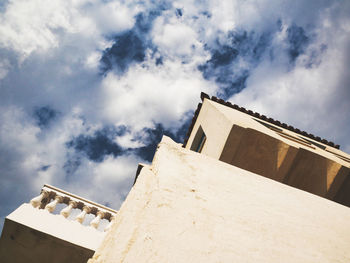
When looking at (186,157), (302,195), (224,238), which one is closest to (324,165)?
(302,195)

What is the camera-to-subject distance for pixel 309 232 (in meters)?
1.33

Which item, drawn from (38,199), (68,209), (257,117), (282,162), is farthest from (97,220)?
(257,117)

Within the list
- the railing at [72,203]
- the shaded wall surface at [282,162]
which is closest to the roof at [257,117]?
the shaded wall surface at [282,162]

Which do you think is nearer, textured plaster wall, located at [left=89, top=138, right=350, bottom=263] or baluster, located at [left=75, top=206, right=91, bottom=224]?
textured plaster wall, located at [left=89, top=138, right=350, bottom=263]

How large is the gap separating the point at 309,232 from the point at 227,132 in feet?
8.75

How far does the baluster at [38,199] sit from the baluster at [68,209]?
0.54 metres

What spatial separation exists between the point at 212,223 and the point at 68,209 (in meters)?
4.28

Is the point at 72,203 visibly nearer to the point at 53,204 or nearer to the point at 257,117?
the point at 53,204

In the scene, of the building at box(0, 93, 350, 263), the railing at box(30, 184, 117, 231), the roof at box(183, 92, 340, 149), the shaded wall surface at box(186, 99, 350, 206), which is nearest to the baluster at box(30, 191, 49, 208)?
the railing at box(30, 184, 117, 231)

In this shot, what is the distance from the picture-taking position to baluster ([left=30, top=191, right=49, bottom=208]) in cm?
392

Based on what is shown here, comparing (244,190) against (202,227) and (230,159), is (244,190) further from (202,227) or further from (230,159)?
(230,159)

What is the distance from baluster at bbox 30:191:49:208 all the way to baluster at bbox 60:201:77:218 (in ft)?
1.78

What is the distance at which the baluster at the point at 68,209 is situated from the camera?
4008 mm

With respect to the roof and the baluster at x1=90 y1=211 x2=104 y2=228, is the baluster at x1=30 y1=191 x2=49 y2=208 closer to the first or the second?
the baluster at x1=90 y1=211 x2=104 y2=228
